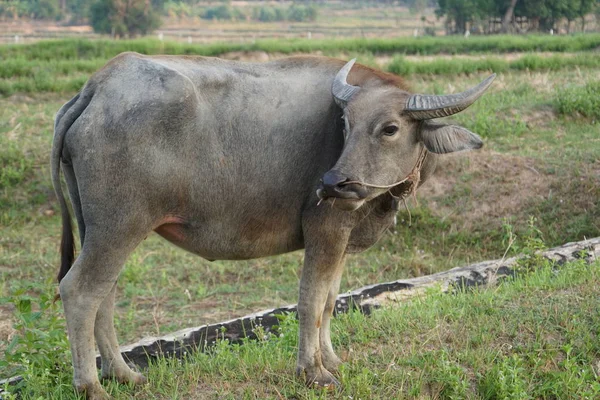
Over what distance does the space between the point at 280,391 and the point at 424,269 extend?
146 inches

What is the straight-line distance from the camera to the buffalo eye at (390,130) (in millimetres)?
3500

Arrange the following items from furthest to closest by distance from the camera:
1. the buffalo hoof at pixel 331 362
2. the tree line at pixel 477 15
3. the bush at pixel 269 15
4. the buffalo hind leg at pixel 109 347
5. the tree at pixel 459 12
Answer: the bush at pixel 269 15, the tree at pixel 459 12, the tree line at pixel 477 15, the buffalo hoof at pixel 331 362, the buffalo hind leg at pixel 109 347

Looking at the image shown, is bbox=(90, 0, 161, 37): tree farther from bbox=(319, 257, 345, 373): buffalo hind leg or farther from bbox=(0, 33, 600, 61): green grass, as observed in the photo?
bbox=(319, 257, 345, 373): buffalo hind leg

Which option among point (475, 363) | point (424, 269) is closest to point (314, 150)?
point (475, 363)

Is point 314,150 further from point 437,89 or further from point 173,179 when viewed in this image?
point 437,89

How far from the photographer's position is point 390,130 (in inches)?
138

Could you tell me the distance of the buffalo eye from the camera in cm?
350

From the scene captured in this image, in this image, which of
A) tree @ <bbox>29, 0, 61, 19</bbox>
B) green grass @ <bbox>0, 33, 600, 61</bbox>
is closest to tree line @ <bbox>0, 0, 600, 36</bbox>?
green grass @ <bbox>0, 33, 600, 61</bbox>

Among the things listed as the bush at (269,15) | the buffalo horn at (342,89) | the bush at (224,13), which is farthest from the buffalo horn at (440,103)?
the bush at (224,13)

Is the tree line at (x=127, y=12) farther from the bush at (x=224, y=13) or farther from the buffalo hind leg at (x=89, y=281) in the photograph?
the buffalo hind leg at (x=89, y=281)

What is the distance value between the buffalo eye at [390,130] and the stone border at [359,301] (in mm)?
1745

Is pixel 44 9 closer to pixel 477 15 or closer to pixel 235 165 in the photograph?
pixel 477 15

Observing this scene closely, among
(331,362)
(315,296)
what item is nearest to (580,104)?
(331,362)

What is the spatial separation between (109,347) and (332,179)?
57.8 inches
